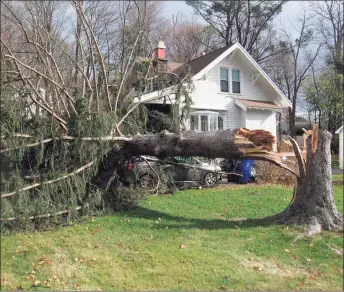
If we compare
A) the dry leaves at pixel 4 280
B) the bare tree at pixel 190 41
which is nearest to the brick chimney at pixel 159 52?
the bare tree at pixel 190 41

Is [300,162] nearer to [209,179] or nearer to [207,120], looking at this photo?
[209,179]

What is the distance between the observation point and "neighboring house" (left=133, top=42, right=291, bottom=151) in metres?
19.4

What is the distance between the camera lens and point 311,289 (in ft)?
14.8

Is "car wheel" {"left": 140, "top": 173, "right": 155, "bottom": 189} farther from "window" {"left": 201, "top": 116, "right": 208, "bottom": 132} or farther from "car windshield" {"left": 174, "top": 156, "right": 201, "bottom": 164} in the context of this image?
"window" {"left": 201, "top": 116, "right": 208, "bottom": 132}

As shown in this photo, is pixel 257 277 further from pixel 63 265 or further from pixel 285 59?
pixel 285 59

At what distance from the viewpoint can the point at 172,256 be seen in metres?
5.48

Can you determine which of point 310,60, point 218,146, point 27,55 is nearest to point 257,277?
point 218,146

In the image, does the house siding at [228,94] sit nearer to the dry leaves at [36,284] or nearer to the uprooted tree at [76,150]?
the uprooted tree at [76,150]

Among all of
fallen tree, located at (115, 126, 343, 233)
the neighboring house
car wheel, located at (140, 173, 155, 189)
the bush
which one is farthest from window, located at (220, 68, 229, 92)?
fallen tree, located at (115, 126, 343, 233)

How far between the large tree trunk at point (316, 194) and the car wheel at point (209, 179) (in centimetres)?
513

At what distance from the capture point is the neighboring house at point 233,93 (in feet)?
63.7

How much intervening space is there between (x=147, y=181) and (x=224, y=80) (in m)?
11.5

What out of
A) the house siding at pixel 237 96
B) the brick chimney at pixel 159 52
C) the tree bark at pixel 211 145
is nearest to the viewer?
the tree bark at pixel 211 145

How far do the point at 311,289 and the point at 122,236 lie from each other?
3.19 meters
